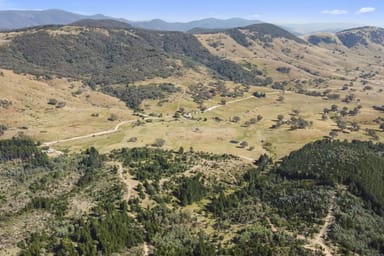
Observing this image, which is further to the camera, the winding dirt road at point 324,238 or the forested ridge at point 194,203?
the forested ridge at point 194,203

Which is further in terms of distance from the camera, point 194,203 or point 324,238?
point 194,203

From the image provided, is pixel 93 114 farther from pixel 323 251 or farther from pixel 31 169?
pixel 323 251

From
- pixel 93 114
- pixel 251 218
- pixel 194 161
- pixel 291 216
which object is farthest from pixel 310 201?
pixel 93 114

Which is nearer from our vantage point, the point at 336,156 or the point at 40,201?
the point at 40,201

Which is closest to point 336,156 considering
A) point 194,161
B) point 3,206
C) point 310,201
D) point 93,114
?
point 310,201

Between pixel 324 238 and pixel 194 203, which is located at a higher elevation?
pixel 324 238

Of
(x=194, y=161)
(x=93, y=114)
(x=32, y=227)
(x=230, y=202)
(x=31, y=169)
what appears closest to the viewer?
(x=32, y=227)

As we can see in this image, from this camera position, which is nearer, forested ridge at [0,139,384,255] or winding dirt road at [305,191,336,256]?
winding dirt road at [305,191,336,256]

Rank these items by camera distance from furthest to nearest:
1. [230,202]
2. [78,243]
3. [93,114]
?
1. [93,114]
2. [230,202]
3. [78,243]

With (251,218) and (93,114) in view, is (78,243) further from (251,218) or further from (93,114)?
(93,114)
